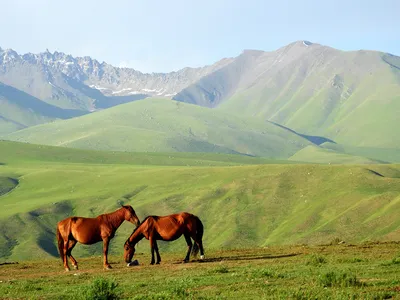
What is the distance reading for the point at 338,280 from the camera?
2247 centimetres

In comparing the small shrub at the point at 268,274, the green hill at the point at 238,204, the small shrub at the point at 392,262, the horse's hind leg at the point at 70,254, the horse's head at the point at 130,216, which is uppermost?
the horse's head at the point at 130,216

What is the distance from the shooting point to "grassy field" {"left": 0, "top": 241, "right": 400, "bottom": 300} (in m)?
21.4

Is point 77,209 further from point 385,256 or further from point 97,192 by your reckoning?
point 385,256

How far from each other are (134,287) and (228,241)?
99.9 m

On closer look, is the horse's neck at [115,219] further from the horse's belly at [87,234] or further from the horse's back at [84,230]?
the horse's belly at [87,234]


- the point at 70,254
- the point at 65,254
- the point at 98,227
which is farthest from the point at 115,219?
the point at 70,254

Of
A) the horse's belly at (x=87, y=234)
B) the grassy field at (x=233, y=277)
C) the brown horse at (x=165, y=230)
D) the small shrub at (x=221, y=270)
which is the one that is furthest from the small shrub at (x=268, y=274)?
the horse's belly at (x=87, y=234)

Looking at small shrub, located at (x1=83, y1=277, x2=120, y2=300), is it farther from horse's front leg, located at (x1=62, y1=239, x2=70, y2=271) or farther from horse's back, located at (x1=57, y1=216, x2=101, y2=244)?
horse's front leg, located at (x1=62, y1=239, x2=70, y2=271)

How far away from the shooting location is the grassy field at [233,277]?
21438 millimetres

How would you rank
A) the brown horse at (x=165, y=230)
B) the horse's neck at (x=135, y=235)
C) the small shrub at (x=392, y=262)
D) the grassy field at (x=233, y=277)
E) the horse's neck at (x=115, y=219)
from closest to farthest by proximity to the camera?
the grassy field at (x=233, y=277), the small shrub at (x=392, y=262), the horse's neck at (x=115, y=219), the brown horse at (x=165, y=230), the horse's neck at (x=135, y=235)

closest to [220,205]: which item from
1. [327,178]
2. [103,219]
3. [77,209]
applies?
[327,178]

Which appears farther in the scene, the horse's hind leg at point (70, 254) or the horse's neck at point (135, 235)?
the horse's neck at point (135, 235)

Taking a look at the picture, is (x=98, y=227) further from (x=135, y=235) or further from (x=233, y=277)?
(x=233, y=277)

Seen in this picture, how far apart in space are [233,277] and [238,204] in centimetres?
12125
